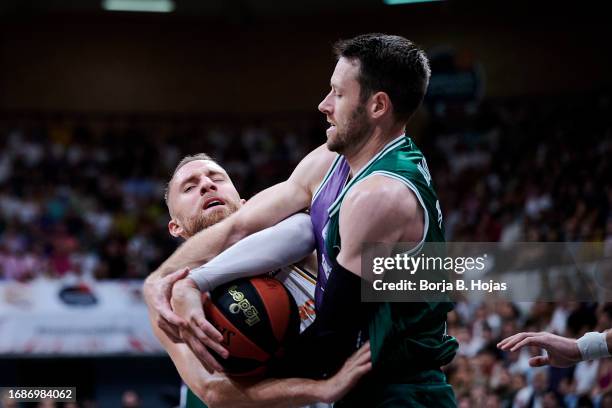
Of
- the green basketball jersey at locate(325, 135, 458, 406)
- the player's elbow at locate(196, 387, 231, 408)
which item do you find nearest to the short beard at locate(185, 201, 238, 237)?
the player's elbow at locate(196, 387, 231, 408)

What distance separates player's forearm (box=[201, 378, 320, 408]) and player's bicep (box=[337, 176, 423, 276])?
1.60 ft

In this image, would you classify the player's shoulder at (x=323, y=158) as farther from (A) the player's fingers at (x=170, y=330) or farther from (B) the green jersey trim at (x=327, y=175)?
(A) the player's fingers at (x=170, y=330)

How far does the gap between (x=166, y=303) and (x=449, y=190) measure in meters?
10.5

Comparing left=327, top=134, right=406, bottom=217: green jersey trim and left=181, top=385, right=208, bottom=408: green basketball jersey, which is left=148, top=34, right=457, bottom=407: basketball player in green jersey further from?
left=181, top=385, right=208, bottom=408: green basketball jersey

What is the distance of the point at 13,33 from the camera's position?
56.7ft

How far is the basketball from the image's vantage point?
289 centimetres

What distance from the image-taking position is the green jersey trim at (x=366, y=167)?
2916 mm

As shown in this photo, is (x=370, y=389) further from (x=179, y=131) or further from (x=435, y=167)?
(x=179, y=131)

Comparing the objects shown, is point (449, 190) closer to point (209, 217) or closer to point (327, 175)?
point (209, 217)

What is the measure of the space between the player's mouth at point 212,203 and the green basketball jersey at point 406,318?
0.98 metres

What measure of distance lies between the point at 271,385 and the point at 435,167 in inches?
449

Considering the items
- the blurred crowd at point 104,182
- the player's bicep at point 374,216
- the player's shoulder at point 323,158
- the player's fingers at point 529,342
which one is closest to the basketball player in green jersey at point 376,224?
the player's bicep at point 374,216

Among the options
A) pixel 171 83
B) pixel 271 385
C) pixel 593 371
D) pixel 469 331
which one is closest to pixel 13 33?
pixel 171 83

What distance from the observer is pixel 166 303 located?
3.06 metres
